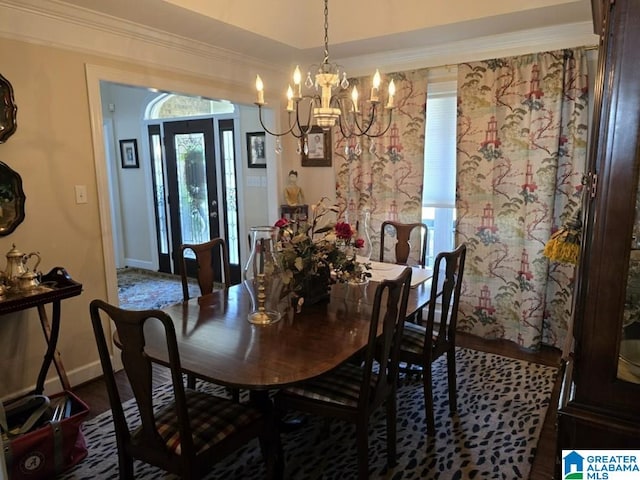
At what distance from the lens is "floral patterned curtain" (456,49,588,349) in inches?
128

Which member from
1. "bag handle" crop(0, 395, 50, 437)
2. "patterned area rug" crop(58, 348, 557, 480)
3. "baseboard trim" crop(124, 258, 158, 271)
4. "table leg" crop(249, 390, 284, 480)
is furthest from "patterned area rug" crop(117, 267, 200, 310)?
"table leg" crop(249, 390, 284, 480)

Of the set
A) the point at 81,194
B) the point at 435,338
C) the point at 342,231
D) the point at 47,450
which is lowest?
the point at 47,450

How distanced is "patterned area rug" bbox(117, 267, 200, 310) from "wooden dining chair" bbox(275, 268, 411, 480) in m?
3.04

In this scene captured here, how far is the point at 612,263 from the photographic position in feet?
3.81

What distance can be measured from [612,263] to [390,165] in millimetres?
2945

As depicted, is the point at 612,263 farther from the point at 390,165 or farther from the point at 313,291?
the point at 390,165

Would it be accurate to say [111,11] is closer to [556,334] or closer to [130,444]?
[130,444]

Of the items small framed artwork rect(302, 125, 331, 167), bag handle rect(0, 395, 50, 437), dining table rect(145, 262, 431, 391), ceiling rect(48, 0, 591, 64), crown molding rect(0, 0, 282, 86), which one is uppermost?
ceiling rect(48, 0, 591, 64)

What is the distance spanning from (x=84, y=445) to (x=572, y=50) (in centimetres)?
395

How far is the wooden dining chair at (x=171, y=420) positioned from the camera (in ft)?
5.02

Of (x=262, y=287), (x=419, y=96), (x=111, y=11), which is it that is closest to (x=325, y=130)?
(x=419, y=96)

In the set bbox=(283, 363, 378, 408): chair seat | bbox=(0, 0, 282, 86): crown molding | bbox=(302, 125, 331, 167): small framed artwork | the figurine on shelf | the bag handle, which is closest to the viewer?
bbox=(283, 363, 378, 408): chair seat

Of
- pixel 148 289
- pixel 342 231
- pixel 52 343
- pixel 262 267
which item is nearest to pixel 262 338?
pixel 262 267

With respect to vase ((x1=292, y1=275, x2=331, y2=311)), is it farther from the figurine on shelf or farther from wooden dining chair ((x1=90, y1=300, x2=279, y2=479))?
the figurine on shelf
